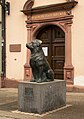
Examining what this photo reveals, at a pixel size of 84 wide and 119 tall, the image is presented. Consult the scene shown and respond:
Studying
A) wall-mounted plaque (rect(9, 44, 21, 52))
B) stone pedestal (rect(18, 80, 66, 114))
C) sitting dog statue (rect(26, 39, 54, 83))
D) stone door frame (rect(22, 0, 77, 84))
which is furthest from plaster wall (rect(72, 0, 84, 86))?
sitting dog statue (rect(26, 39, 54, 83))

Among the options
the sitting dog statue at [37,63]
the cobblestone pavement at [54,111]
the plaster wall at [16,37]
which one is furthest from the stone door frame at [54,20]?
the sitting dog statue at [37,63]

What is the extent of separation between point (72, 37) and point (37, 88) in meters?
4.70

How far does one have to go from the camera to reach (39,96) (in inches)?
310

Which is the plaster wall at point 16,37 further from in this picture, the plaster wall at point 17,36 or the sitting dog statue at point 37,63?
the sitting dog statue at point 37,63

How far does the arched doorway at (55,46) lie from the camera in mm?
12867

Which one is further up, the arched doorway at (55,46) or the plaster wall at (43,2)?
the plaster wall at (43,2)

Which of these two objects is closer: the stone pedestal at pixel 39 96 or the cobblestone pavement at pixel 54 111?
the cobblestone pavement at pixel 54 111

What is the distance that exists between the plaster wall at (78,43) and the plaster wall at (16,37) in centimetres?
258

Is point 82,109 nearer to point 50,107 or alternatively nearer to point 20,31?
point 50,107

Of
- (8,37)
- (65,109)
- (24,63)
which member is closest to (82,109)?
(65,109)

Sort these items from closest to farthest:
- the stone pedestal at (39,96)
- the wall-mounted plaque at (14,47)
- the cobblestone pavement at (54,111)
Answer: the cobblestone pavement at (54,111), the stone pedestal at (39,96), the wall-mounted plaque at (14,47)

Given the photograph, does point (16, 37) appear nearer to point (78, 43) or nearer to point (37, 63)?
point (78, 43)

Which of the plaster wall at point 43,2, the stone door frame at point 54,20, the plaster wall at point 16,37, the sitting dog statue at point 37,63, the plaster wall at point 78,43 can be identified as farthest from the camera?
the plaster wall at point 16,37

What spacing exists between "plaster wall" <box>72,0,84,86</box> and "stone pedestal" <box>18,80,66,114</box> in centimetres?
337
